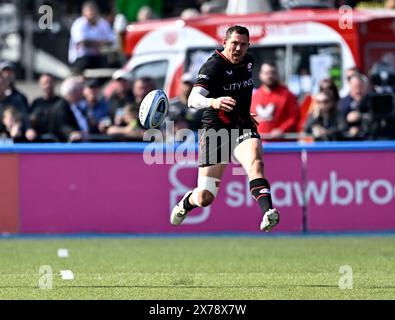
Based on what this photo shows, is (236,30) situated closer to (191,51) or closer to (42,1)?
(191,51)

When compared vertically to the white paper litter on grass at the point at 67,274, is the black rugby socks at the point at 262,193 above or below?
above

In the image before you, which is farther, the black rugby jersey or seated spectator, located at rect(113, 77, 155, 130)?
seated spectator, located at rect(113, 77, 155, 130)

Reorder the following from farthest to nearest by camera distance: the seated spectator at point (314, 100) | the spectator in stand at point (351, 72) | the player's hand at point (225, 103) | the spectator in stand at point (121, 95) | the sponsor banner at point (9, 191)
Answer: the spectator in stand at point (121, 95) < the spectator in stand at point (351, 72) < the seated spectator at point (314, 100) < the sponsor banner at point (9, 191) < the player's hand at point (225, 103)

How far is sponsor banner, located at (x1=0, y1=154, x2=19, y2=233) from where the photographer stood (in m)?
17.1

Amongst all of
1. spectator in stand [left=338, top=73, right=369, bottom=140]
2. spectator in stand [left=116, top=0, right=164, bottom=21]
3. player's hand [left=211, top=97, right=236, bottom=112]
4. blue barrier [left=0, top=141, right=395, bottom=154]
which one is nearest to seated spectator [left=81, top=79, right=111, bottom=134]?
blue barrier [left=0, top=141, right=395, bottom=154]

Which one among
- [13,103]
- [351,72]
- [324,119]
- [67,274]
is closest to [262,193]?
[67,274]

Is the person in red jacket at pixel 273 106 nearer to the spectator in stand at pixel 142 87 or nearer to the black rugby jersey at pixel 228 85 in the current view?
the spectator in stand at pixel 142 87

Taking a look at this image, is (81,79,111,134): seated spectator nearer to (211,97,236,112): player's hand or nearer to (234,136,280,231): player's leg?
(234,136,280,231): player's leg

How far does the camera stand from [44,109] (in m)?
18.7

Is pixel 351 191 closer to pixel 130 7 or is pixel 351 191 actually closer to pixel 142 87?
pixel 142 87

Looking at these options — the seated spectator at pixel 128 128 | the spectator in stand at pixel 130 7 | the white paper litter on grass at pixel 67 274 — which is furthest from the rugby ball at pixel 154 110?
the spectator in stand at pixel 130 7

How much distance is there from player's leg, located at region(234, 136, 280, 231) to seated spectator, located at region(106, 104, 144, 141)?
601 cm

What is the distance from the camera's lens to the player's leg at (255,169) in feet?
38.6

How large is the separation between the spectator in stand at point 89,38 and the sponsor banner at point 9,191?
597 centimetres
